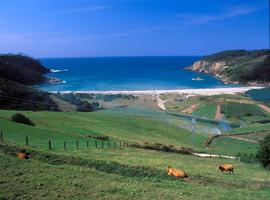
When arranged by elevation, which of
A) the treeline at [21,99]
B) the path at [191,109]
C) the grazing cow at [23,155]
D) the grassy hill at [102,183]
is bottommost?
the path at [191,109]

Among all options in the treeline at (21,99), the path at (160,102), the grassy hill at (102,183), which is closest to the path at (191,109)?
the path at (160,102)

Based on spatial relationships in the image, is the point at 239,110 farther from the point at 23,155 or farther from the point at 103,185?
the point at 103,185

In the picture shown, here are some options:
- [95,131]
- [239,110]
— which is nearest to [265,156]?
[95,131]

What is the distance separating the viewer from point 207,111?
109188 millimetres

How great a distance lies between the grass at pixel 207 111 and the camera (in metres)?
103

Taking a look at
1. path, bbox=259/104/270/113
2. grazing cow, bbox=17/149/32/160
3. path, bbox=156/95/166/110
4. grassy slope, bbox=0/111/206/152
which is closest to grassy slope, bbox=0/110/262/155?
grassy slope, bbox=0/111/206/152

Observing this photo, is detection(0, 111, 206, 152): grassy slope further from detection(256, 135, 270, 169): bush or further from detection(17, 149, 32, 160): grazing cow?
detection(256, 135, 270, 169): bush

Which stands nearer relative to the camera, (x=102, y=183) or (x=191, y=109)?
(x=102, y=183)

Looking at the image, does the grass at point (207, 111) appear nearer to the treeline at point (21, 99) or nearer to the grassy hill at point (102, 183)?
the treeline at point (21, 99)

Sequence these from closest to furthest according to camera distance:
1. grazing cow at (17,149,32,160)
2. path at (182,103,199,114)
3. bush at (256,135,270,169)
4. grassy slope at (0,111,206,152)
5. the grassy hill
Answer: the grassy hill < grazing cow at (17,149,32,160) < bush at (256,135,270,169) < grassy slope at (0,111,206,152) < path at (182,103,199,114)

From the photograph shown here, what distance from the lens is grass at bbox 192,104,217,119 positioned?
340 feet

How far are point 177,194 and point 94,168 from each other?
755 cm

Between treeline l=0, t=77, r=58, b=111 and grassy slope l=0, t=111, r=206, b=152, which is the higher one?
treeline l=0, t=77, r=58, b=111

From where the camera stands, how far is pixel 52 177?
63.6ft
